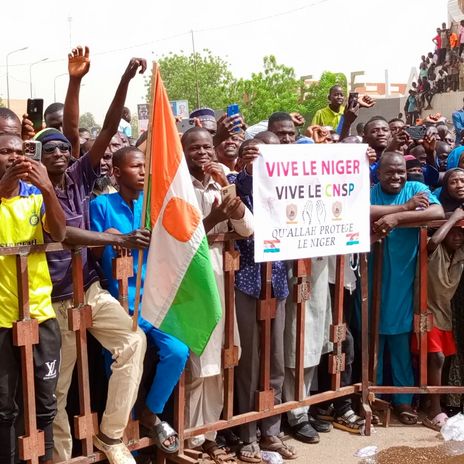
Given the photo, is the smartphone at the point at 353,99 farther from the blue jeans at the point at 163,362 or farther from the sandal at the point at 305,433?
the blue jeans at the point at 163,362

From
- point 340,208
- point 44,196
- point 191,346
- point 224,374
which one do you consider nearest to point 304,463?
point 224,374

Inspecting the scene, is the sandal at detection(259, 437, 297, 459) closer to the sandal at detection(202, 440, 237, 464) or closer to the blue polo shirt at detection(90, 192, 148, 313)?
the sandal at detection(202, 440, 237, 464)

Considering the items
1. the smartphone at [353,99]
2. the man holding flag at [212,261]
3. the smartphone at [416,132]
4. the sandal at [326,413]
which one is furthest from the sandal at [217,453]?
the smartphone at [416,132]

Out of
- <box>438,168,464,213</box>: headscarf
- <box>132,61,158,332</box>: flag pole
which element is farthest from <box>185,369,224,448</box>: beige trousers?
<box>438,168,464,213</box>: headscarf

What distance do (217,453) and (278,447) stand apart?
41 centimetres

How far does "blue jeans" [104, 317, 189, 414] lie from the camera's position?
4.24m

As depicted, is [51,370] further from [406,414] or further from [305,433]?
[406,414]

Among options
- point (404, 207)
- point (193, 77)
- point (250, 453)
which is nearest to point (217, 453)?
point (250, 453)

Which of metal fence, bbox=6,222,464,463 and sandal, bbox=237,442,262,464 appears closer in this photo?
metal fence, bbox=6,222,464,463

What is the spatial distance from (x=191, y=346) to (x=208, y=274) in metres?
0.40

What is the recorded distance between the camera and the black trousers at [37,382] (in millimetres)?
3789

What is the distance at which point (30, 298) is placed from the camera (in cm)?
380

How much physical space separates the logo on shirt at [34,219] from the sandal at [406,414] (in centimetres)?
306

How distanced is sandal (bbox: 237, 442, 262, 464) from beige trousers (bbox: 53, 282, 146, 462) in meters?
0.94
